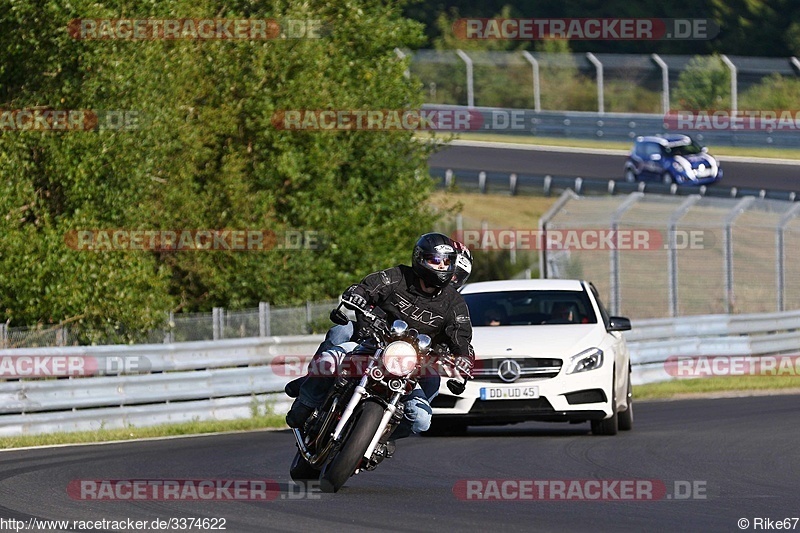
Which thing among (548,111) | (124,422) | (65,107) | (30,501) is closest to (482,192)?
(548,111)

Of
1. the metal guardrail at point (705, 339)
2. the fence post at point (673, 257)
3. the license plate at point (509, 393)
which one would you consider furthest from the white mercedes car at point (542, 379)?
the fence post at point (673, 257)

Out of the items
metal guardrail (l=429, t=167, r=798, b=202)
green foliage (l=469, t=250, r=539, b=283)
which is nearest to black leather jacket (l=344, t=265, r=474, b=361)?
green foliage (l=469, t=250, r=539, b=283)

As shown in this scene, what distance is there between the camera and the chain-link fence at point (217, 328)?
1884cm

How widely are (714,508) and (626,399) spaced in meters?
6.83

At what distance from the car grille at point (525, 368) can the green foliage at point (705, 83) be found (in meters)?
32.3

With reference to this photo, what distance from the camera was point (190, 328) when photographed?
2127 cm

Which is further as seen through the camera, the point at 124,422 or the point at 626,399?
the point at 124,422

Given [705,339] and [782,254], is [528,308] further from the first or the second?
[782,254]

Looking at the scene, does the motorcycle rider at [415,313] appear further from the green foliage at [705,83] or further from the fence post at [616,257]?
the green foliage at [705,83]

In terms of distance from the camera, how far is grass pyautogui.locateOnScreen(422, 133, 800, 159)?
47906mm

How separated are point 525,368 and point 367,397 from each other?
A: 5.51 metres

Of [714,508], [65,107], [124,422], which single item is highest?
[65,107]

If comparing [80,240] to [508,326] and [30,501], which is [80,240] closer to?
[508,326]

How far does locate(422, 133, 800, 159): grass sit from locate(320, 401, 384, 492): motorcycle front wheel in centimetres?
3919
